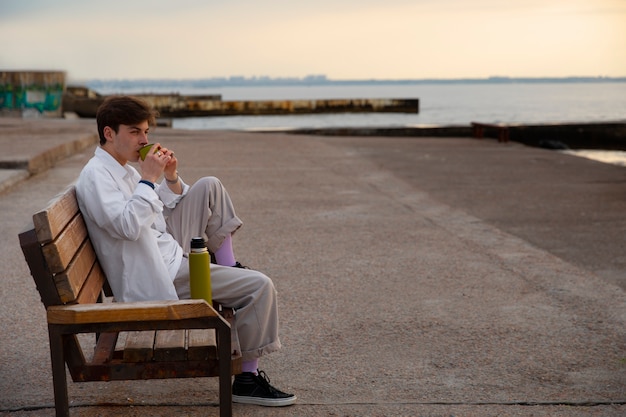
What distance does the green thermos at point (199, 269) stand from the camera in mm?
3453

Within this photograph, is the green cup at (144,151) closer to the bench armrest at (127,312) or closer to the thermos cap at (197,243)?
the thermos cap at (197,243)

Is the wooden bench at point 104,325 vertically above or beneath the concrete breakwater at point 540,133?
above

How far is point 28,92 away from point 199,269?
42556mm

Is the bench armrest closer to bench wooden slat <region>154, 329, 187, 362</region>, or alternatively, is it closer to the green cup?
bench wooden slat <region>154, 329, 187, 362</region>

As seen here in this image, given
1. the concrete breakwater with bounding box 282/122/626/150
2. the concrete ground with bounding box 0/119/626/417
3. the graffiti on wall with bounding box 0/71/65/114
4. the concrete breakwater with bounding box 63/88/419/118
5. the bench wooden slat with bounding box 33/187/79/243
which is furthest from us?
the concrete breakwater with bounding box 63/88/419/118

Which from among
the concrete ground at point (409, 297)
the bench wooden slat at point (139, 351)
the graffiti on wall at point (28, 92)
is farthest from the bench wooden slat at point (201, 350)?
the graffiti on wall at point (28, 92)

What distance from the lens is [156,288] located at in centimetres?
353

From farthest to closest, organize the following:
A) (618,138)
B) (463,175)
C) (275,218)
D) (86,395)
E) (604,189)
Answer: (618,138)
(463,175)
(604,189)
(275,218)
(86,395)

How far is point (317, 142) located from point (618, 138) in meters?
16.2

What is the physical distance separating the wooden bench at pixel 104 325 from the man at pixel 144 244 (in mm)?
128

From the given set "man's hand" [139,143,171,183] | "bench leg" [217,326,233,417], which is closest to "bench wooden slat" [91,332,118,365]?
"bench leg" [217,326,233,417]

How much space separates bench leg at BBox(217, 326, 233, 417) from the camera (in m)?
3.17

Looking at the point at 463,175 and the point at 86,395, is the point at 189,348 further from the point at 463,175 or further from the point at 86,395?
the point at 463,175

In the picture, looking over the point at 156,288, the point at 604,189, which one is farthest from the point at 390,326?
the point at 604,189
